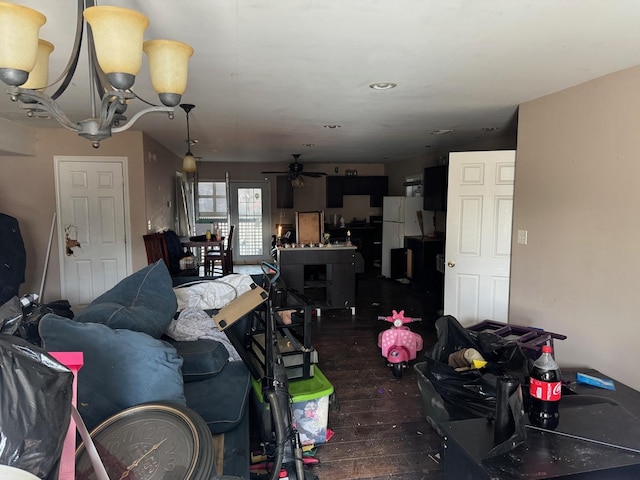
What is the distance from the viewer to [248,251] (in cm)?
946

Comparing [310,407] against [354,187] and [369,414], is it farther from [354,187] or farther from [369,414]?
[354,187]

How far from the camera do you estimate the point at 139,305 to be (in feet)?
7.39

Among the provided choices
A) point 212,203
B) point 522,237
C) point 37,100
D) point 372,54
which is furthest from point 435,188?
point 37,100

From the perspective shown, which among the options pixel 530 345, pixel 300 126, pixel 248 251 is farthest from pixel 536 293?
pixel 248 251

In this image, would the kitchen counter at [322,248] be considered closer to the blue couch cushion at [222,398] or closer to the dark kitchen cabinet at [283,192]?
the blue couch cushion at [222,398]

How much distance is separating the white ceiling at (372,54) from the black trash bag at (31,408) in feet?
5.09

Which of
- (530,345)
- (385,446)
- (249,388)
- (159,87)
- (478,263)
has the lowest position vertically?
(385,446)

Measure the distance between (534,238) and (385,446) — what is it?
85.7 inches

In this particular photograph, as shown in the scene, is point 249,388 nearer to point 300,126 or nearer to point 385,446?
point 385,446

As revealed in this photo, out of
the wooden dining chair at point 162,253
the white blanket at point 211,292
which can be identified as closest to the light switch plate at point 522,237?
the white blanket at point 211,292

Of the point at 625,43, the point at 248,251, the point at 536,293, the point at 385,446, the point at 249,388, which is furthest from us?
the point at 248,251

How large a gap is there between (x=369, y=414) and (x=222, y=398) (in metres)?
1.25

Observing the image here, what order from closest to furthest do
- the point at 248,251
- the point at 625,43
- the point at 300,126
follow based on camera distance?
the point at 625,43, the point at 300,126, the point at 248,251

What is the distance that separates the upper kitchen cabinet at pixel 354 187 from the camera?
9.29 metres
